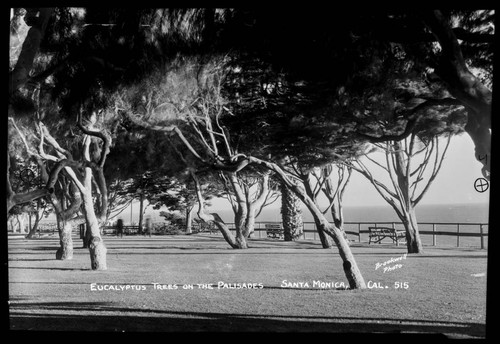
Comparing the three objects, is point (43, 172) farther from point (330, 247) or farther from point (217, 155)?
point (330, 247)

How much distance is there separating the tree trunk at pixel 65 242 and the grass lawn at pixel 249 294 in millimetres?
334

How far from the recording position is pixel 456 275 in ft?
15.6

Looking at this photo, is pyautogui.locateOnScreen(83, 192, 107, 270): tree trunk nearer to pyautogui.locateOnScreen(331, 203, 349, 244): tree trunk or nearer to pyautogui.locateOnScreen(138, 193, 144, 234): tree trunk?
pyautogui.locateOnScreen(138, 193, 144, 234): tree trunk

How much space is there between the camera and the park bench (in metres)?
7.46

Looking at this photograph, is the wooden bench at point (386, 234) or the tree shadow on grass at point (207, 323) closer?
the tree shadow on grass at point (207, 323)

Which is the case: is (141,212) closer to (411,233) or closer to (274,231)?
(274,231)

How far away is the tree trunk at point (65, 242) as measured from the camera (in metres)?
6.19

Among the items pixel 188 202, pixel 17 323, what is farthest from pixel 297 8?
pixel 188 202

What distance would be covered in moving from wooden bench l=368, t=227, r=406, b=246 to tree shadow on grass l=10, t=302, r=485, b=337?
7.24 feet

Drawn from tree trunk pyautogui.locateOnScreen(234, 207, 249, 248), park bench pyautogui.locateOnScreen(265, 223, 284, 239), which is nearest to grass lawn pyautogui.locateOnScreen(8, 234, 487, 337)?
tree trunk pyautogui.locateOnScreen(234, 207, 249, 248)

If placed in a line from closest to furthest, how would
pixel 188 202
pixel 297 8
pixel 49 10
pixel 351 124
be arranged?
1. pixel 297 8
2. pixel 49 10
3. pixel 351 124
4. pixel 188 202

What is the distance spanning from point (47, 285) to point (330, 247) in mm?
3399

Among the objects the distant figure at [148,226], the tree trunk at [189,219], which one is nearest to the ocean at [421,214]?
the tree trunk at [189,219]

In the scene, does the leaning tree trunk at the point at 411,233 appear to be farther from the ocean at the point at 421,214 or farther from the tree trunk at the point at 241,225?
the tree trunk at the point at 241,225
